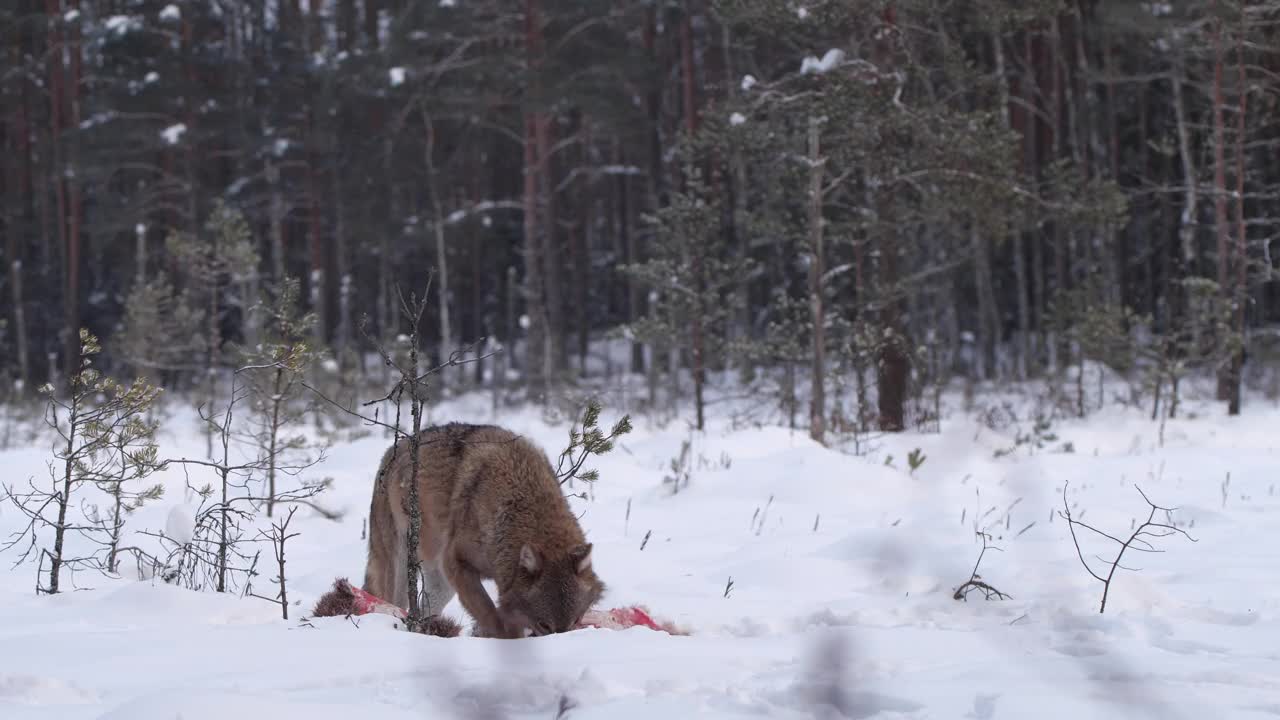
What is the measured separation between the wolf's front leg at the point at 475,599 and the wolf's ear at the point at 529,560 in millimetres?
265

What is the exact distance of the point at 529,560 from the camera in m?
3.99

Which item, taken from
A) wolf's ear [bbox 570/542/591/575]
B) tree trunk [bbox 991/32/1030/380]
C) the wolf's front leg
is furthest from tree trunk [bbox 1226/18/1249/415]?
the wolf's front leg

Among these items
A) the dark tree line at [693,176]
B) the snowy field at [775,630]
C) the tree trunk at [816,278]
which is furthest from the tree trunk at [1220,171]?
the snowy field at [775,630]

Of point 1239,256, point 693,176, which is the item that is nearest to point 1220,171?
point 1239,256

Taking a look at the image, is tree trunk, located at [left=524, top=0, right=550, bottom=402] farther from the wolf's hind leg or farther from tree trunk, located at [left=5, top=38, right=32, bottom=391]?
tree trunk, located at [left=5, top=38, right=32, bottom=391]

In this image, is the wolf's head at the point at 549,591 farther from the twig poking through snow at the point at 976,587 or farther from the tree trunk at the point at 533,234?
the tree trunk at the point at 533,234

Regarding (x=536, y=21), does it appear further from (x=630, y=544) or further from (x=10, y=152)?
(x=10, y=152)

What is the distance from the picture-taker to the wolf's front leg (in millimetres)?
4074

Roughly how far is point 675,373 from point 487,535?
16.0m

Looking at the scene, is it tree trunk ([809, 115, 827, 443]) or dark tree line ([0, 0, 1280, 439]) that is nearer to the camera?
tree trunk ([809, 115, 827, 443])

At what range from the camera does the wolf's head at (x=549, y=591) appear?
3.95 m

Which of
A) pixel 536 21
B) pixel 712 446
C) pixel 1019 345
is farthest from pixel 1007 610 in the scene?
pixel 1019 345

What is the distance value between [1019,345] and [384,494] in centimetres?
2705

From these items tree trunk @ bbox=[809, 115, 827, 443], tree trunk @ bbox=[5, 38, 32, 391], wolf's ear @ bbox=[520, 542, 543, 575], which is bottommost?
wolf's ear @ bbox=[520, 542, 543, 575]
